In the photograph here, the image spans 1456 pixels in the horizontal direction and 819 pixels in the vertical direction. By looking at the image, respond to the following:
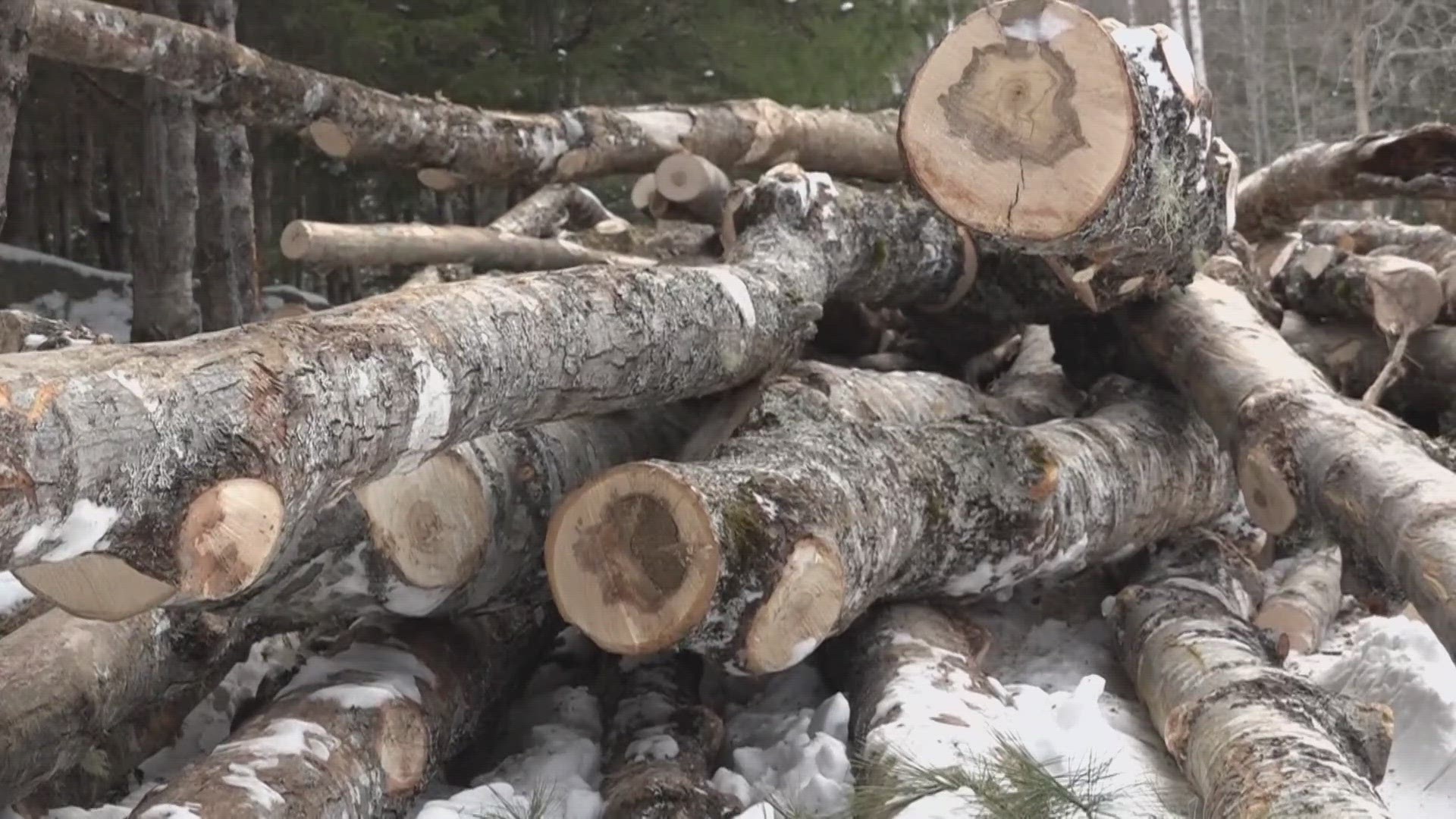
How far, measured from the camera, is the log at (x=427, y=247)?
210 inches

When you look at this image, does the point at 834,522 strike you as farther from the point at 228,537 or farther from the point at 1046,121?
the point at 228,537

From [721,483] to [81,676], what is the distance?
1329 millimetres

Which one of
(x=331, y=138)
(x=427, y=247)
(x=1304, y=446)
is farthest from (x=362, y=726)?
(x=427, y=247)

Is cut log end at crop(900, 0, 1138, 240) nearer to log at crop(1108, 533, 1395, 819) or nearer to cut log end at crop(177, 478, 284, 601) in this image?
log at crop(1108, 533, 1395, 819)

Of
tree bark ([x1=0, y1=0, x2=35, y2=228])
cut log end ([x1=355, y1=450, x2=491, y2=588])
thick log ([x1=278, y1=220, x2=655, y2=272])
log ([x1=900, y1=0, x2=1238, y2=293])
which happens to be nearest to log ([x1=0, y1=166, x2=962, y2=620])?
cut log end ([x1=355, y1=450, x2=491, y2=588])

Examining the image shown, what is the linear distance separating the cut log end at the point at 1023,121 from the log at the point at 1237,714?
1.10m

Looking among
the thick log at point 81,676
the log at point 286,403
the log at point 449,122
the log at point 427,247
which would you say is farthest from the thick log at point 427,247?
the thick log at point 81,676

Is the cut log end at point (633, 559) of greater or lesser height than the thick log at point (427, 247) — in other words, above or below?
below

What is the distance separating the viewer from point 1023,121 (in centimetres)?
300

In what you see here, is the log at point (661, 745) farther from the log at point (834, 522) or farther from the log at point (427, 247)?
the log at point (427, 247)

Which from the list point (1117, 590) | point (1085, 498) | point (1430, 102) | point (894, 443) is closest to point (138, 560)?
point (894, 443)

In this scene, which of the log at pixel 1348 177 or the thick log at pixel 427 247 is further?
the thick log at pixel 427 247

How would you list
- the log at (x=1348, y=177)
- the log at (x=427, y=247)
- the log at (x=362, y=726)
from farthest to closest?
the log at (x=427, y=247) < the log at (x=1348, y=177) < the log at (x=362, y=726)

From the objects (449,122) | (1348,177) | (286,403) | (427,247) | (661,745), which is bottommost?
(661,745)
